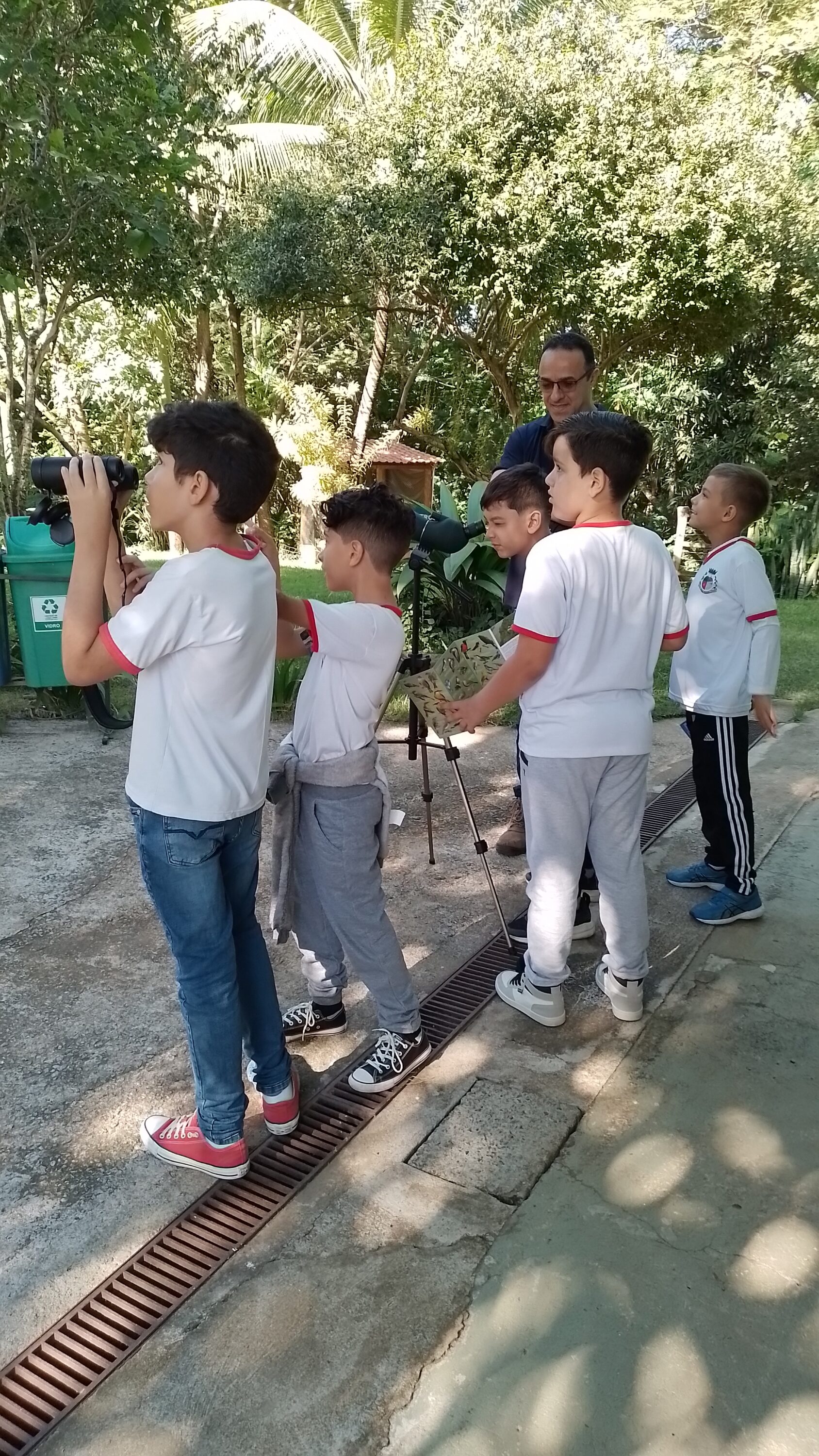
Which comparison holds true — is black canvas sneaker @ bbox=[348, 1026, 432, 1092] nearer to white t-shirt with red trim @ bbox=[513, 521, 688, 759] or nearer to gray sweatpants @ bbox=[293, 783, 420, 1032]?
gray sweatpants @ bbox=[293, 783, 420, 1032]

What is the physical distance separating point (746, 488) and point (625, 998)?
5.63 ft

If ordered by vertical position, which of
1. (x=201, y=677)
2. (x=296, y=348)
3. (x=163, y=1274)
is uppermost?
(x=296, y=348)

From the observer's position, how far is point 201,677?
2.00 m

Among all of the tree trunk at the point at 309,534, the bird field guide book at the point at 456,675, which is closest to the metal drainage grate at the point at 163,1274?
the bird field guide book at the point at 456,675

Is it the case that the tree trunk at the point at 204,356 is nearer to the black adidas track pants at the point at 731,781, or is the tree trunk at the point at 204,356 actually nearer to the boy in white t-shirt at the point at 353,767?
the black adidas track pants at the point at 731,781

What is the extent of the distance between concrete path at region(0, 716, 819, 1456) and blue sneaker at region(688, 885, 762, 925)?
4.6 inches

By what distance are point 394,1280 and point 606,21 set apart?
559 inches

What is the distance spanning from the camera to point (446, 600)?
7.18 meters

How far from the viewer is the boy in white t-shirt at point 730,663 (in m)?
3.31

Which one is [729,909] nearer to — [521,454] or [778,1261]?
[778,1261]

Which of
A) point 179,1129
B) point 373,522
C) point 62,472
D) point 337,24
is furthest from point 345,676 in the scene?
point 337,24

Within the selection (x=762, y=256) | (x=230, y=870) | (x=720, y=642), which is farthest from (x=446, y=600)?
(x=762, y=256)

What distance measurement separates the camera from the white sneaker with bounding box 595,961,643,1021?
9.26 ft

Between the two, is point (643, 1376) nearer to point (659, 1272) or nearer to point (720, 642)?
point (659, 1272)
